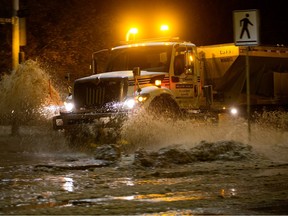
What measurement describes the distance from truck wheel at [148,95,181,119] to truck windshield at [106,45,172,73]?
81 centimetres

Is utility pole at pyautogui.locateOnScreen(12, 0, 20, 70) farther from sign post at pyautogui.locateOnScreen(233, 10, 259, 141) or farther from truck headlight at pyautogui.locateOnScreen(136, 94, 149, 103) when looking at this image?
sign post at pyautogui.locateOnScreen(233, 10, 259, 141)

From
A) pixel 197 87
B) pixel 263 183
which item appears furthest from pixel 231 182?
pixel 197 87

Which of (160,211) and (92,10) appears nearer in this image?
(160,211)

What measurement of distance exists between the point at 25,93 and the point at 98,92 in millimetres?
4729

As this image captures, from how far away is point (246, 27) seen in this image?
493 inches

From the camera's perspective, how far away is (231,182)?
9.21m

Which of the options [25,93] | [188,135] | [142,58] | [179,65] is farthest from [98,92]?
[25,93]

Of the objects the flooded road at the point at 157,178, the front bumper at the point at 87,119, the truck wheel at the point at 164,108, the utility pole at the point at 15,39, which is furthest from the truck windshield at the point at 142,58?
the utility pole at the point at 15,39

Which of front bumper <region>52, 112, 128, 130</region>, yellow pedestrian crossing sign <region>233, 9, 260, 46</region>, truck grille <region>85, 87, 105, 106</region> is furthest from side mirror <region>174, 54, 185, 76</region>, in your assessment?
yellow pedestrian crossing sign <region>233, 9, 260, 46</region>

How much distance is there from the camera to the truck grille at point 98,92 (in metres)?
14.0

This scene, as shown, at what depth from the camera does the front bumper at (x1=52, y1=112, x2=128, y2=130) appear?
13625 millimetres

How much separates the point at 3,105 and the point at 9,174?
29.5 feet

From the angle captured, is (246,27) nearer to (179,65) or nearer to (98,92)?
(179,65)

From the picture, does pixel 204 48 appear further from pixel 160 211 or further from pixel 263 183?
pixel 160 211
